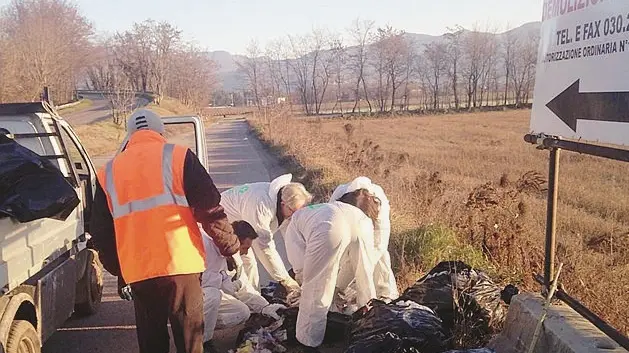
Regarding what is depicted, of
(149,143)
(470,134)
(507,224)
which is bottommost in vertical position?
(470,134)

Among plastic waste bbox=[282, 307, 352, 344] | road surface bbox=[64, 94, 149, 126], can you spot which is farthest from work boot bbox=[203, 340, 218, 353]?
road surface bbox=[64, 94, 149, 126]

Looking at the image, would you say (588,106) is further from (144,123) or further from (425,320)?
(144,123)

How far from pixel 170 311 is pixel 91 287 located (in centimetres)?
234

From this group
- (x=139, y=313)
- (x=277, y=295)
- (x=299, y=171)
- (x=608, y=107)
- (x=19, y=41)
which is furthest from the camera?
(x=19, y=41)

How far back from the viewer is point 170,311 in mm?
4145

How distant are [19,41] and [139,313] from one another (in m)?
41.2

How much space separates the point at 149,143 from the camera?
4031 millimetres

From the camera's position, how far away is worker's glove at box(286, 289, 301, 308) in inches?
228

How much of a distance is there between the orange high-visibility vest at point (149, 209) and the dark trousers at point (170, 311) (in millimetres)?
113

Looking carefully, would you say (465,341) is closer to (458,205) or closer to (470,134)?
(458,205)

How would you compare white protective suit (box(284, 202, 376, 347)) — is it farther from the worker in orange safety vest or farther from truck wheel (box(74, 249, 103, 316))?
truck wheel (box(74, 249, 103, 316))

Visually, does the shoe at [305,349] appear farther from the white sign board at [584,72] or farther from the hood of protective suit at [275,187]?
the white sign board at [584,72]

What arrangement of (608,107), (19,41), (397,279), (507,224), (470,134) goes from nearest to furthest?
(608,107) → (397,279) → (507,224) → (470,134) → (19,41)

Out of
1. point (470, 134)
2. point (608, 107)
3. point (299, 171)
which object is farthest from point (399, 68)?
point (608, 107)
